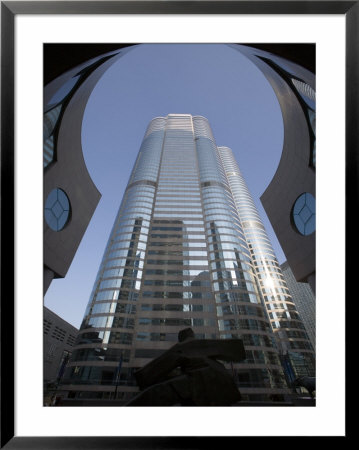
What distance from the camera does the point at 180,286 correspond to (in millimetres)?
61000

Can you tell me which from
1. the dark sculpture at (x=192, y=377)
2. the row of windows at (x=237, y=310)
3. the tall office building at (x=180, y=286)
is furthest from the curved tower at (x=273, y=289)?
the dark sculpture at (x=192, y=377)

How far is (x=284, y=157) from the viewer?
2005 centimetres

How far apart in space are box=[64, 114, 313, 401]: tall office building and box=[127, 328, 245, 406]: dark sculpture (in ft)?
79.2

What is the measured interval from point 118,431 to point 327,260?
311 centimetres

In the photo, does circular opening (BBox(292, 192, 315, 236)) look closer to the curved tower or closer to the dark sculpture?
the dark sculpture

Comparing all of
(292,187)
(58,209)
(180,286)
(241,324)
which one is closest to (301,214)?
(292,187)

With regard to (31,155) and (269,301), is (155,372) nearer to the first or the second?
(31,155)

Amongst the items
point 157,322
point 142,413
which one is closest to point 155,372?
point 142,413

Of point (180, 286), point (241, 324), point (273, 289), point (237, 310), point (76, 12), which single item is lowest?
point (76, 12)

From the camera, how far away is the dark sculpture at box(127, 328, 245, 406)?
15617mm

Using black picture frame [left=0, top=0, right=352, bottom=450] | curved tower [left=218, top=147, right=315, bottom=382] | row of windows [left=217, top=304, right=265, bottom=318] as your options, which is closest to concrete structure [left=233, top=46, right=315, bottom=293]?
black picture frame [left=0, top=0, right=352, bottom=450]

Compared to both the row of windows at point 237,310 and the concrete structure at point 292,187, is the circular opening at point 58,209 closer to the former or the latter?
the concrete structure at point 292,187

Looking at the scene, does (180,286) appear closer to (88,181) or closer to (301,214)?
(88,181)

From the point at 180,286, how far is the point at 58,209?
147ft
